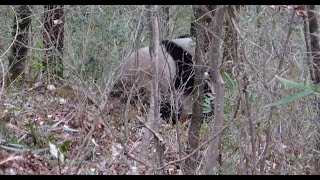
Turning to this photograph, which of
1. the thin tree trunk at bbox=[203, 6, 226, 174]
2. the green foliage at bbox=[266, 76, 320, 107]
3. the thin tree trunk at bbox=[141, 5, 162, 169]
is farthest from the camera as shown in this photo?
the thin tree trunk at bbox=[141, 5, 162, 169]

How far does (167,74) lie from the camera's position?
200 inches

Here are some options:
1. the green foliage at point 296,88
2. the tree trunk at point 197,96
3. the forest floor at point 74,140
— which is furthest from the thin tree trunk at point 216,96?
the green foliage at point 296,88

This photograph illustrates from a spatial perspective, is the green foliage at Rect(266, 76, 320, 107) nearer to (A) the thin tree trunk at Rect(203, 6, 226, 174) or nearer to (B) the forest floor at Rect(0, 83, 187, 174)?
(A) the thin tree trunk at Rect(203, 6, 226, 174)

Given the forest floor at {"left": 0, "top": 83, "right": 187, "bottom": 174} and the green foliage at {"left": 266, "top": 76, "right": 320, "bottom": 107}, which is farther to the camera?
the forest floor at {"left": 0, "top": 83, "right": 187, "bottom": 174}

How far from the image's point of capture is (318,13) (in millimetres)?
4000

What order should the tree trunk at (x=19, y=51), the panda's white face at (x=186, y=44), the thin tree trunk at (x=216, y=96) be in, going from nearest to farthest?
1. the thin tree trunk at (x=216, y=96)
2. the panda's white face at (x=186, y=44)
3. the tree trunk at (x=19, y=51)

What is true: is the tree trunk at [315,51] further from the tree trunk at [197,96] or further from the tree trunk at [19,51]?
the tree trunk at [19,51]

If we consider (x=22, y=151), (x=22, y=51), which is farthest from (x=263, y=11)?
(x=22, y=51)

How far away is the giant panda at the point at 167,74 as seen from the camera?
4.76m

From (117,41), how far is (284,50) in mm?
3384

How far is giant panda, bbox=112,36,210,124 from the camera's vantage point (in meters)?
4.76

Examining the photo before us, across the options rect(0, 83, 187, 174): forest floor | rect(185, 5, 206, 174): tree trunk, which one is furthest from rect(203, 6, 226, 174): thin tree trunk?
rect(185, 5, 206, 174): tree trunk

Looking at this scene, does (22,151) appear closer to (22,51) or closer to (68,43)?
(68,43)

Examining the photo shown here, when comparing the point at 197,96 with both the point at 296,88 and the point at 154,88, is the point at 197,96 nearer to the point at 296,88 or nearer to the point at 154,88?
the point at 154,88
